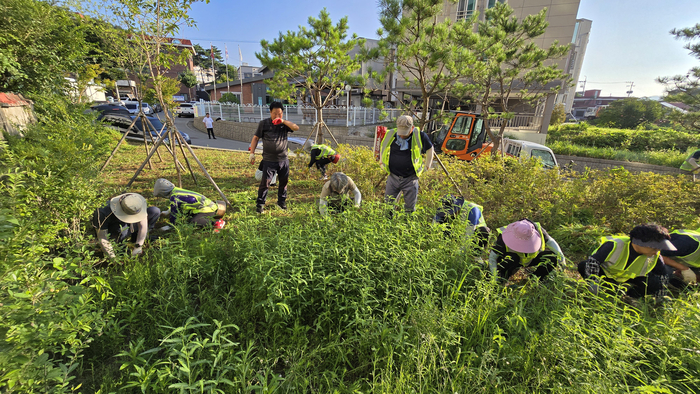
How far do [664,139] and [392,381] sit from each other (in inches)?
673

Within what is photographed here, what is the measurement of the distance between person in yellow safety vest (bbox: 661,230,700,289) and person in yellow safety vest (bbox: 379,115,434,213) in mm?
2430

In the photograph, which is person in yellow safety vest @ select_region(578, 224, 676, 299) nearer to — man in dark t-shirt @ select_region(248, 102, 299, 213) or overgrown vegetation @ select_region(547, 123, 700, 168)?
man in dark t-shirt @ select_region(248, 102, 299, 213)

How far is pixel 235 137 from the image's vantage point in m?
14.8

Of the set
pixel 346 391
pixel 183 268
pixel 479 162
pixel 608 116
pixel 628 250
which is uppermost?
pixel 608 116

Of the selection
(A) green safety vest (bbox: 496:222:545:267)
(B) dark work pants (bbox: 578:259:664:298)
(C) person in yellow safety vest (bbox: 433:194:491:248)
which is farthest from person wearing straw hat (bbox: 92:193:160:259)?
(B) dark work pants (bbox: 578:259:664:298)

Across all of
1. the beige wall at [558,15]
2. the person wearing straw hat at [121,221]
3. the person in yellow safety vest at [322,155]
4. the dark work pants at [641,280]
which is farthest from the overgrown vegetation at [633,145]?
the person wearing straw hat at [121,221]

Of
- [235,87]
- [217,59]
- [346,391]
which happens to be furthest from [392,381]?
[217,59]

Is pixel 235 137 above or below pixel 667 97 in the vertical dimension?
below

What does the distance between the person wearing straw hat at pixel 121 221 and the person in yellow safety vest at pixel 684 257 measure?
5.05 m

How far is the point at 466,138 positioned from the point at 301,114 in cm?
1011

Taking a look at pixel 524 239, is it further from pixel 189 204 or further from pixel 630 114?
pixel 630 114

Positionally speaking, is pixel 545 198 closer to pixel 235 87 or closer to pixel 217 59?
pixel 235 87

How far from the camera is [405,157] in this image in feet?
11.9

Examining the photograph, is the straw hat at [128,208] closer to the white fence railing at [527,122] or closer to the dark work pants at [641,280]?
the dark work pants at [641,280]
